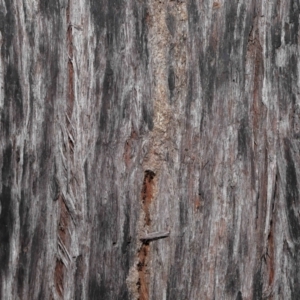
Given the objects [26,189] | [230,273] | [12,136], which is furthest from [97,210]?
[230,273]

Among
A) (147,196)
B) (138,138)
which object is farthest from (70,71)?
(147,196)

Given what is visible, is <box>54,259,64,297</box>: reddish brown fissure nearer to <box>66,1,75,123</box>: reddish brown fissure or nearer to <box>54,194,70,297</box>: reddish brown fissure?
<box>54,194,70,297</box>: reddish brown fissure

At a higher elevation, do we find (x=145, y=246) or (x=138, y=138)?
(x=138, y=138)

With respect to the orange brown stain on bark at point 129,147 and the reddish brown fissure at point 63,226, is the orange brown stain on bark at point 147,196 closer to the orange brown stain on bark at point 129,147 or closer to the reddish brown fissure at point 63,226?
the orange brown stain on bark at point 129,147

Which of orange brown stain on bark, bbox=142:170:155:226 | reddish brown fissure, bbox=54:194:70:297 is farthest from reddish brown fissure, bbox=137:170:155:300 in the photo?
reddish brown fissure, bbox=54:194:70:297

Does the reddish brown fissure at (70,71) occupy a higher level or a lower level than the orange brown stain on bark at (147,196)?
higher

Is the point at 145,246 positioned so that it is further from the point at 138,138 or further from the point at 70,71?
the point at 70,71

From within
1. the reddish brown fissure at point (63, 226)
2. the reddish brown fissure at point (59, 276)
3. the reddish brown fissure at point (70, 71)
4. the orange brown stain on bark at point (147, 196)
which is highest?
the reddish brown fissure at point (70, 71)

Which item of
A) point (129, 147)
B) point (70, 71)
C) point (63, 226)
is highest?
point (70, 71)

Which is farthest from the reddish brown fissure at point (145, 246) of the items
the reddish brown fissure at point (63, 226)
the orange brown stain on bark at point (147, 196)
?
the reddish brown fissure at point (63, 226)
